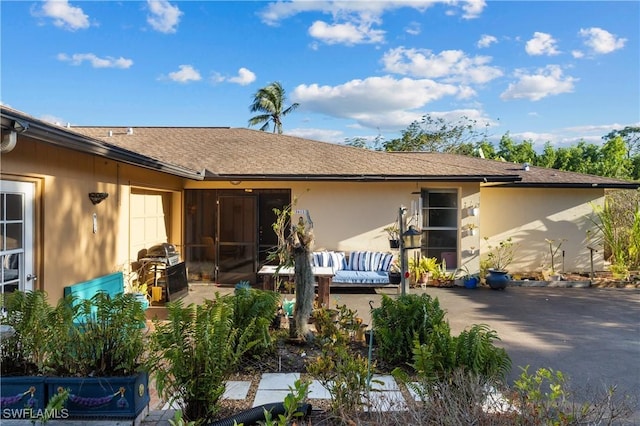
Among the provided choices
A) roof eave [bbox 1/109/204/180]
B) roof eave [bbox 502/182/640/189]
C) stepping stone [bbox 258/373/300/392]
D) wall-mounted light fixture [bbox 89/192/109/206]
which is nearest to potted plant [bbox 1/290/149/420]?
stepping stone [bbox 258/373/300/392]

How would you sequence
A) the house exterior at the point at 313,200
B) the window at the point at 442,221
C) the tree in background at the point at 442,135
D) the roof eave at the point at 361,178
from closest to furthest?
the house exterior at the point at 313,200, the roof eave at the point at 361,178, the window at the point at 442,221, the tree in background at the point at 442,135

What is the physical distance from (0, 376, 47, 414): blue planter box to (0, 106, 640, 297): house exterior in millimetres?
4348

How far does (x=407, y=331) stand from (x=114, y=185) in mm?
6168

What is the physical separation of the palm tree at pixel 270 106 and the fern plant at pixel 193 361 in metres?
31.6

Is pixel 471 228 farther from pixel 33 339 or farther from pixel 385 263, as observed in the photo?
pixel 33 339

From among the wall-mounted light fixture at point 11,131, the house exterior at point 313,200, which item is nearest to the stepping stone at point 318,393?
the wall-mounted light fixture at point 11,131

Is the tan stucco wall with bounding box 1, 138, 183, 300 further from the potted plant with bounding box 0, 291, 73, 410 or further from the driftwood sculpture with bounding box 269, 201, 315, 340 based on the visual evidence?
the driftwood sculpture with bounding box 269, 201, 315, 340

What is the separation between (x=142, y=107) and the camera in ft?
72.1

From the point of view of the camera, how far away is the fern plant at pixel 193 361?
313cm

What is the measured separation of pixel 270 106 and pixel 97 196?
2800 cm

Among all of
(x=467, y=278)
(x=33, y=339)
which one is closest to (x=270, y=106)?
(x=467, y=278)

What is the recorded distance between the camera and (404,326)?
16.0 ft

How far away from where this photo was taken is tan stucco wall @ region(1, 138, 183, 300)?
5.43m

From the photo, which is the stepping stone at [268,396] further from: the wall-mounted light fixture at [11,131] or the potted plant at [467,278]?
the potted plant at [467,278]
